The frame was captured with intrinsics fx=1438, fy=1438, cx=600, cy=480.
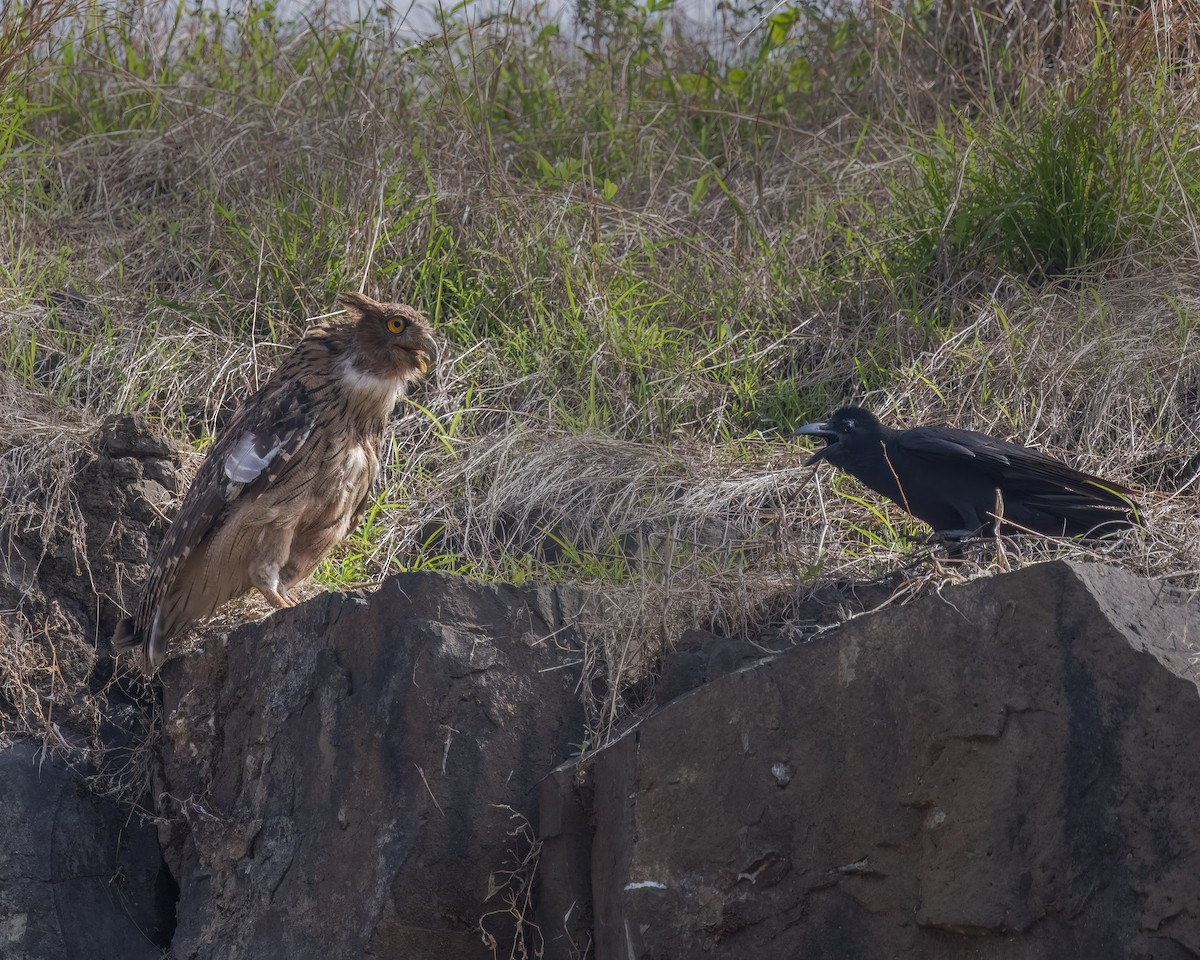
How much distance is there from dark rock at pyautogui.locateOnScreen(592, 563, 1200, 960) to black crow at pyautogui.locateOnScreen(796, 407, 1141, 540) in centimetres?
85

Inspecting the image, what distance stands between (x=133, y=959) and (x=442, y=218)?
133 inches

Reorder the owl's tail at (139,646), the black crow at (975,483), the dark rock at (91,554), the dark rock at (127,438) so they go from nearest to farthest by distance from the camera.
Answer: the black crow at (975,483), the owl's tail at (139,646), the dark rock at (91,554), the dark rock at (127,438)

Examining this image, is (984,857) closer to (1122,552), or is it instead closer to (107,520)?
(1122,552)

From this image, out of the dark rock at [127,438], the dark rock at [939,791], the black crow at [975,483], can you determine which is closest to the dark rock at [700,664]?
the dark rock at [939,791]

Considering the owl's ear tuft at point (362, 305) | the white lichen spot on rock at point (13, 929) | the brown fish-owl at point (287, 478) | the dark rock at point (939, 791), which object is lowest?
the white lichen spot on rock at point (13, 929)

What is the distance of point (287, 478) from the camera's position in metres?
4.49

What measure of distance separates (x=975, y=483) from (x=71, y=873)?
2747 millimetres

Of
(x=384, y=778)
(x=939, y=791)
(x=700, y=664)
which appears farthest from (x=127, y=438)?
(x=939, y=791)

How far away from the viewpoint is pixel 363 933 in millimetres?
3455

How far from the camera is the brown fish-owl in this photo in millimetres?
4297

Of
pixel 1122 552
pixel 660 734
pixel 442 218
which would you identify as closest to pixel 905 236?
pixel 442 218

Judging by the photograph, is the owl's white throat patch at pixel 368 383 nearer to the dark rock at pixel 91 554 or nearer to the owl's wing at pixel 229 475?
the owl's wing at pixel 229 475

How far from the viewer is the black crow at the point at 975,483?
3.85 meters

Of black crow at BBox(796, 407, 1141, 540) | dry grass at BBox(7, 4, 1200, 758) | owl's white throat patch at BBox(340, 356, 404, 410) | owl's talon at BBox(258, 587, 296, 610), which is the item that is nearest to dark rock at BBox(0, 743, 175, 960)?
owl's talon at BBox(258, 587, 296, 610)
